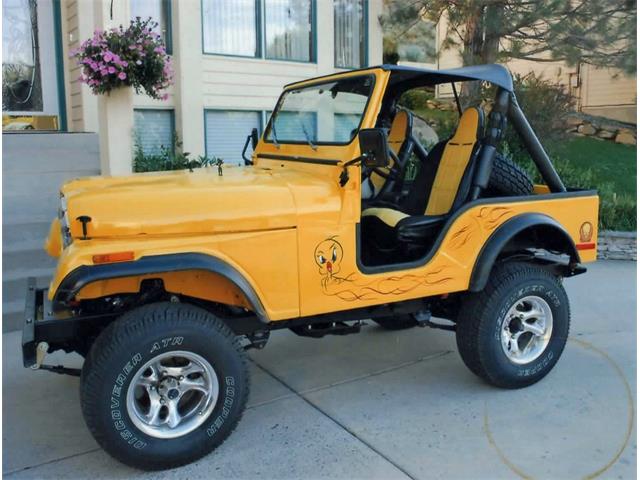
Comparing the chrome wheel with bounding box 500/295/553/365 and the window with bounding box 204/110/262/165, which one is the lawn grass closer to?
the window with bounding box 204/110/262/165

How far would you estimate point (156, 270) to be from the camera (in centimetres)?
296

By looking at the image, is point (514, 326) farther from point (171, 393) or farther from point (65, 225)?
point (65, 225)

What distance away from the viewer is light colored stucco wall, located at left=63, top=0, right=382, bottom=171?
8.46 m

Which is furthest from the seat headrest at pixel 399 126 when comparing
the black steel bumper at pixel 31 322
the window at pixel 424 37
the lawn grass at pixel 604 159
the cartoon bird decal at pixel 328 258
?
the window at pixel 424 37

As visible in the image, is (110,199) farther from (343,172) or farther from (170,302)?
(343,172)

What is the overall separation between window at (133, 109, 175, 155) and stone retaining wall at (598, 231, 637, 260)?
6.03m

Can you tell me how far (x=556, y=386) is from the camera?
13.3ft

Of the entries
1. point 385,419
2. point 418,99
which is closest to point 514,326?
point 385,419

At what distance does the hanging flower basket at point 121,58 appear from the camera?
666cm

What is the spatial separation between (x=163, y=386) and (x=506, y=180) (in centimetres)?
267

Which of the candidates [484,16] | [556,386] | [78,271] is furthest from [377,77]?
[484,16]

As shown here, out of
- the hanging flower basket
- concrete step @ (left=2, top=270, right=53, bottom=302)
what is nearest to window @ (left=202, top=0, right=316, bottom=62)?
the hanging flower basket

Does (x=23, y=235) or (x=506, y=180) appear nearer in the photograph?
(x=506, y=180)

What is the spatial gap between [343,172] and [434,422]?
1547 mm
